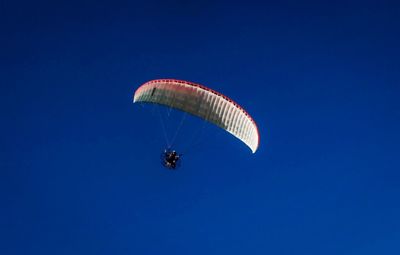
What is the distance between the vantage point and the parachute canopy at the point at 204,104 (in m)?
38.3

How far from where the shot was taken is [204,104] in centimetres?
3856

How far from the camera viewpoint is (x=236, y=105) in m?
38.3

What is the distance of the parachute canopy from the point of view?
1510 inches

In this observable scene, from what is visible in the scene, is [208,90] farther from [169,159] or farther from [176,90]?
[169,159]

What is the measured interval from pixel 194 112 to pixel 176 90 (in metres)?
1.66

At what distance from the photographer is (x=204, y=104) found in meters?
38.6

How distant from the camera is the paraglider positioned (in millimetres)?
38344

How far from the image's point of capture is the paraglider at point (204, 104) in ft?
126

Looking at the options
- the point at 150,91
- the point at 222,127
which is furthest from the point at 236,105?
the point at 150,91

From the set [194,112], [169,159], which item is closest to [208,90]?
[194,112]

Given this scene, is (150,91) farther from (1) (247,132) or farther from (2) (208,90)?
(1) (247,132)

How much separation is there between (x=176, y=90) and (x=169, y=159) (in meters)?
4.37

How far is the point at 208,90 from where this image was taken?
125 feet

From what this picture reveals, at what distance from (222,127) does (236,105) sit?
157 centimetres
